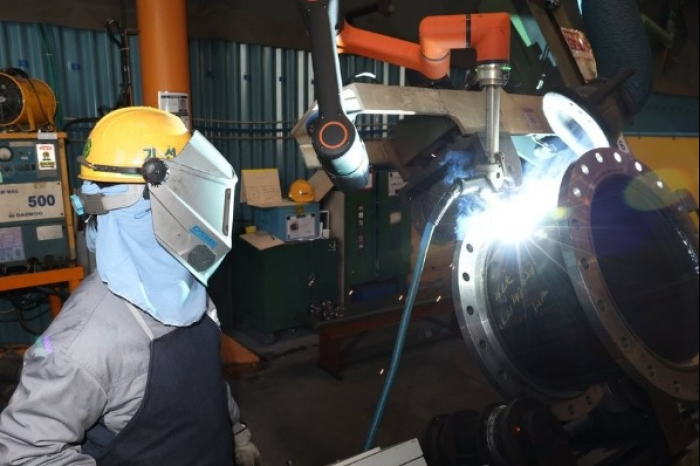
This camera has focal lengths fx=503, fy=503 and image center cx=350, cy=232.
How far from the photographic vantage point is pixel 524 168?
67.1 inches

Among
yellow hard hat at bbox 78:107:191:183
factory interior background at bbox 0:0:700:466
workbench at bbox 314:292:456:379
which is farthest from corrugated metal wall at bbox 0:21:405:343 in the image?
yellow hard hat at bbox 78:107:191:183

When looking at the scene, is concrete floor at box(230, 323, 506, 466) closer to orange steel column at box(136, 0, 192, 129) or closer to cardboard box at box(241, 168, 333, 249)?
cardboard box at box(241, 168, 333, 249)

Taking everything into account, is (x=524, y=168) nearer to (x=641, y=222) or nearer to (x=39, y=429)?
(x=641, y=222)

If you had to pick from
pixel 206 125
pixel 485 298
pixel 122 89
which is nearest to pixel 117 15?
pixel 122 89

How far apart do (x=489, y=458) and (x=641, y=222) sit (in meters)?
0.83

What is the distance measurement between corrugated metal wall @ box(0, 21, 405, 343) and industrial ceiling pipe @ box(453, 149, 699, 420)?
345cm

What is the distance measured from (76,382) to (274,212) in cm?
372

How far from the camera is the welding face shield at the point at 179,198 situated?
→ 4.25ft

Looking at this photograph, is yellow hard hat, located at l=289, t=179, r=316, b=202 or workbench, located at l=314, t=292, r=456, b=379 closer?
workbench, located at l=314, t=292, r=456, b=379

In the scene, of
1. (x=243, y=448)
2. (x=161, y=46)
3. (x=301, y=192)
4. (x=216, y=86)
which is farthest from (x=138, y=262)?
(x=216, y=86)

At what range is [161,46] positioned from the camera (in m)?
3.46

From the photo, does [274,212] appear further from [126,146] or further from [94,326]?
[94,326]

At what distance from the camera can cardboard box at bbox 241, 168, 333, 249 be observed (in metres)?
4.79

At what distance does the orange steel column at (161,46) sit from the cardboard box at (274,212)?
142cm
